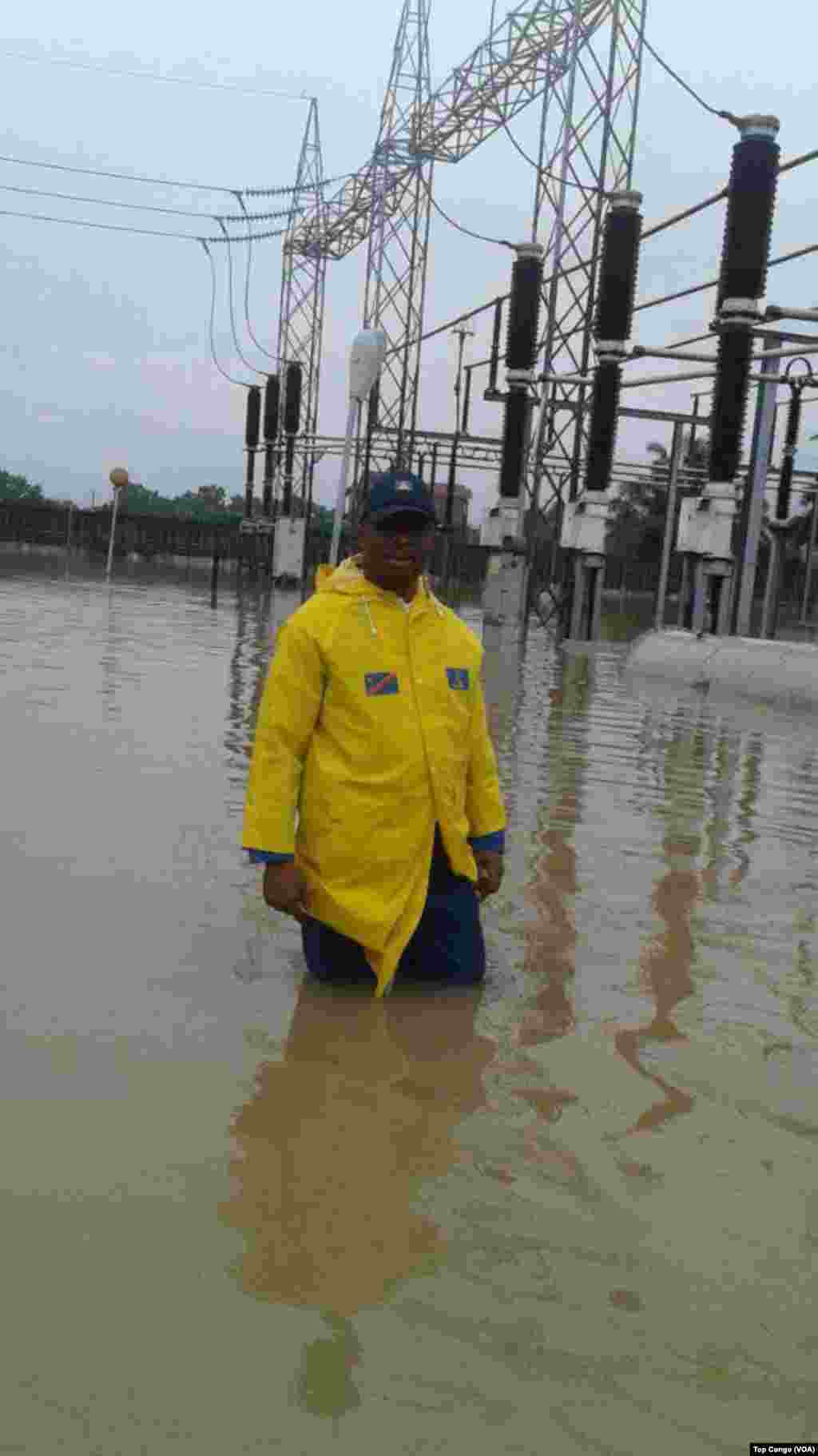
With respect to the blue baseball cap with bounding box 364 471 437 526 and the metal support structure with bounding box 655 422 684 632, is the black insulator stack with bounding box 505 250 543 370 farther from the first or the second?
the blue baseball cap with bounding box 364 471 437 526

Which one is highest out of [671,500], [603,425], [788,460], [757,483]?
[603,425]

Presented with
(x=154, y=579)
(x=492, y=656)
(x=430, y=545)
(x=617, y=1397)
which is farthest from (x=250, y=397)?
(x=617, y=1397)

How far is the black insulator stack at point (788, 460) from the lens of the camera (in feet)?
66.8

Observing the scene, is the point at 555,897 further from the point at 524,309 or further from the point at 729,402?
the point at 524,309

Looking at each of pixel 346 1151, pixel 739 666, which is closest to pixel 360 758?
pixel 346 1151

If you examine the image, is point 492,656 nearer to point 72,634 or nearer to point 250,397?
point 72,634

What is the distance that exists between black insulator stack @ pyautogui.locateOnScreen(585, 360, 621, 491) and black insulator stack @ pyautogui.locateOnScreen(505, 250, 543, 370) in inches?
140

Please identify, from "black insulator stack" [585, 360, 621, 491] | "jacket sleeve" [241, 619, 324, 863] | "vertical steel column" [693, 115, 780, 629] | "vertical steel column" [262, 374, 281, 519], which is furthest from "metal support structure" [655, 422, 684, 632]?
"vertical steel column" [262, 374, 281, 519]

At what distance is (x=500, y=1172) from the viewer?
3408 mm

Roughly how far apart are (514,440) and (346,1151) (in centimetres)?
2087

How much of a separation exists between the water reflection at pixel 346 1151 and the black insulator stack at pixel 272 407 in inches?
1472

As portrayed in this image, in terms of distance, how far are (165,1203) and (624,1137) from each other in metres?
1.10

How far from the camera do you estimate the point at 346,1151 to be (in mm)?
3486

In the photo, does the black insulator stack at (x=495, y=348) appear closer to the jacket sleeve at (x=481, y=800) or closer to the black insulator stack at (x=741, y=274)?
the black insulator stack at (x=741, y=274)
